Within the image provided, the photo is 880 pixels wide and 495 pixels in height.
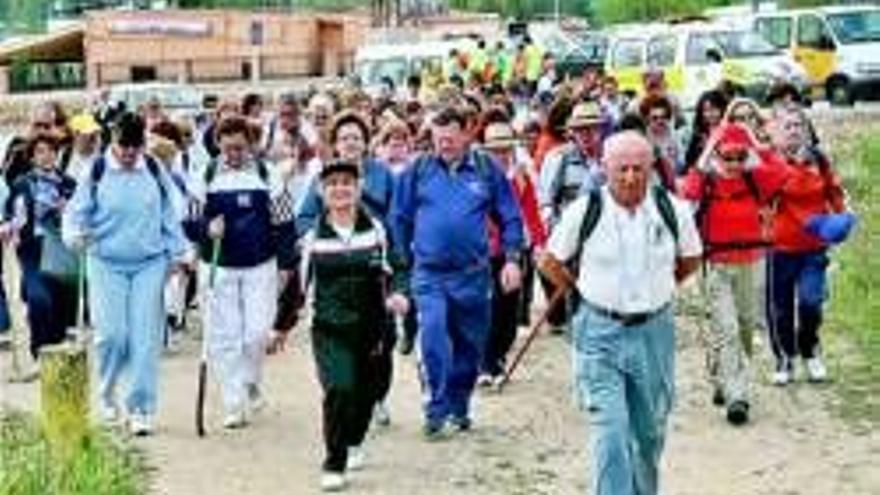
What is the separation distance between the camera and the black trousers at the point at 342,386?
10781 millimetres

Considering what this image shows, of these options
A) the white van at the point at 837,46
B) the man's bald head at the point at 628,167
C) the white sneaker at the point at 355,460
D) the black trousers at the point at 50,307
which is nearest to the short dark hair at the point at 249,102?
the black trousers at the point at 50,307

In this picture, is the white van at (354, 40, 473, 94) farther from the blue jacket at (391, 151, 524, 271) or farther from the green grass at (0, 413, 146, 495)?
the green grass at (0, 413, 146, 495)

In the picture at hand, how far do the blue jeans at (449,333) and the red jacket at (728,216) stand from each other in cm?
129

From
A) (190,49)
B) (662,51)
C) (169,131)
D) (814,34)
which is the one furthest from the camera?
(190,49)

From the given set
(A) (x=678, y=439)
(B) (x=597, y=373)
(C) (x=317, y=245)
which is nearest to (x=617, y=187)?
(B) (x=597, y=373)

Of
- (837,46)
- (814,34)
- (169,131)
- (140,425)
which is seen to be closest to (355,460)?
(140,425)

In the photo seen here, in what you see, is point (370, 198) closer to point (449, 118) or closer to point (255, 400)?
point (449, 118)

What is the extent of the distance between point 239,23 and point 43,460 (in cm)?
8023

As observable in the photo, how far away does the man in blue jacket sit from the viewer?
12.0 m

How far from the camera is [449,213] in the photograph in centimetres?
1204

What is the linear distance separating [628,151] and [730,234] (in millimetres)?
3662

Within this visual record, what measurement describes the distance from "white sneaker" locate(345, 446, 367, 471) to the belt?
102 inches

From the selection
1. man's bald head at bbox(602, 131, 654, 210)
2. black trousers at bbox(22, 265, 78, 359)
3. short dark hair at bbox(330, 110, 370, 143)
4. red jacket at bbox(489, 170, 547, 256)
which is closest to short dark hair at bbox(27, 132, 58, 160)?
Result: black trousers at bbox(22, 265, 78, 359)

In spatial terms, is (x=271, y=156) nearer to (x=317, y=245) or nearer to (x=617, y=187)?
(x=317, y=245)
